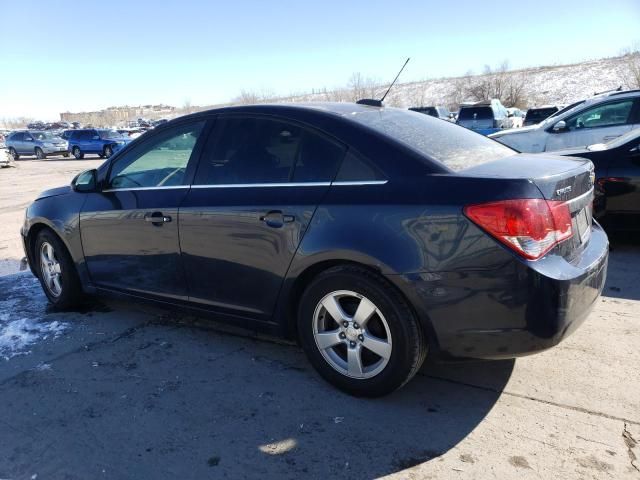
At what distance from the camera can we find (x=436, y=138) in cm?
339

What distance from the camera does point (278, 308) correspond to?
3.41 meters

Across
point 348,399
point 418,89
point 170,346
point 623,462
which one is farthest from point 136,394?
point 418,89

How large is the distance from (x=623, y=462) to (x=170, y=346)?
9.77ft

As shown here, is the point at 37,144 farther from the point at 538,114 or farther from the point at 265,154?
the point at 265,154

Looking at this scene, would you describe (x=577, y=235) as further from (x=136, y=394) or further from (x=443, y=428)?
(x=136, y=394)

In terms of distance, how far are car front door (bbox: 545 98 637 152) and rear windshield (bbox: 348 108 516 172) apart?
6190 millimetres

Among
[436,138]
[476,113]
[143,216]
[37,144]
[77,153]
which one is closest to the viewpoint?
[436,138]

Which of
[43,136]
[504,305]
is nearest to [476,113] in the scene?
[504,305]

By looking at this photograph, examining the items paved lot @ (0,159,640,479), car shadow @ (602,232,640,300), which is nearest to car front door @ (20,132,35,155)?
paved lot @ (0,159,640,479)

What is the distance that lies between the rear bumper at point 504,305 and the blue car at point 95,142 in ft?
99.6

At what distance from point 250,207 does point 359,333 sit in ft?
3.41

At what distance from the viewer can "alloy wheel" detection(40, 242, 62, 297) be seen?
16.1ft

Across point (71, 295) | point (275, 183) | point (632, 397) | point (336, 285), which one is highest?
point (275, 183)

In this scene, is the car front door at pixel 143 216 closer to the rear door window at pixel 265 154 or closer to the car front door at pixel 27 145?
the rear door window at pixel 265 154
